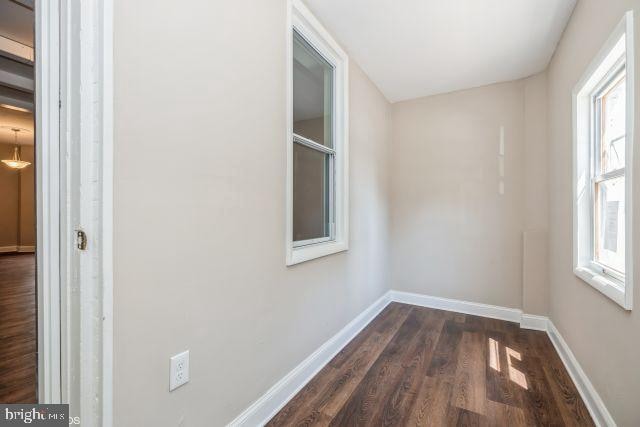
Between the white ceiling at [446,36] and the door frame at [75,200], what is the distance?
152 centimetres

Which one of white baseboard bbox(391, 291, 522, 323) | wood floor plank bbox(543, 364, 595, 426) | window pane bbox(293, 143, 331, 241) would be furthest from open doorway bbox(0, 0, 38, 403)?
white baseboard bbox(391, 291, 522, 323)

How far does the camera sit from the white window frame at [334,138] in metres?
1.79

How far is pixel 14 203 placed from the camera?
256 inches

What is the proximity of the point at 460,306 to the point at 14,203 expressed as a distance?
931cm

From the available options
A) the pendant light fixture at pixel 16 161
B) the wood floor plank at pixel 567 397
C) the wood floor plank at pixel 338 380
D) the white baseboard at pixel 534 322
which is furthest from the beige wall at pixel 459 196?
the pendant light fixture at pixel 16 161

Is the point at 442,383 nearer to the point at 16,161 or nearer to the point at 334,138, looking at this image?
the point at 334,138

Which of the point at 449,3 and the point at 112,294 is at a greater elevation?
the point at 449,3

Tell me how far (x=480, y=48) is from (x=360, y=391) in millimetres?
2844

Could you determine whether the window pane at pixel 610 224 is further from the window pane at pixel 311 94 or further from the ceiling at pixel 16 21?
the ceiling at pixel 16 21

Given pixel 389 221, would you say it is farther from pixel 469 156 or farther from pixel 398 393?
pixel 398 393

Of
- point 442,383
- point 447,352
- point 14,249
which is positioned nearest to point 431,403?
point 442,383

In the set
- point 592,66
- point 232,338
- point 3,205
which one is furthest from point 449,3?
point 3,205

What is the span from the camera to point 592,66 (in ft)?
5.41

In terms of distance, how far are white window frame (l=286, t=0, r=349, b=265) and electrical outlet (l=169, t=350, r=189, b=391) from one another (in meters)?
0.76
